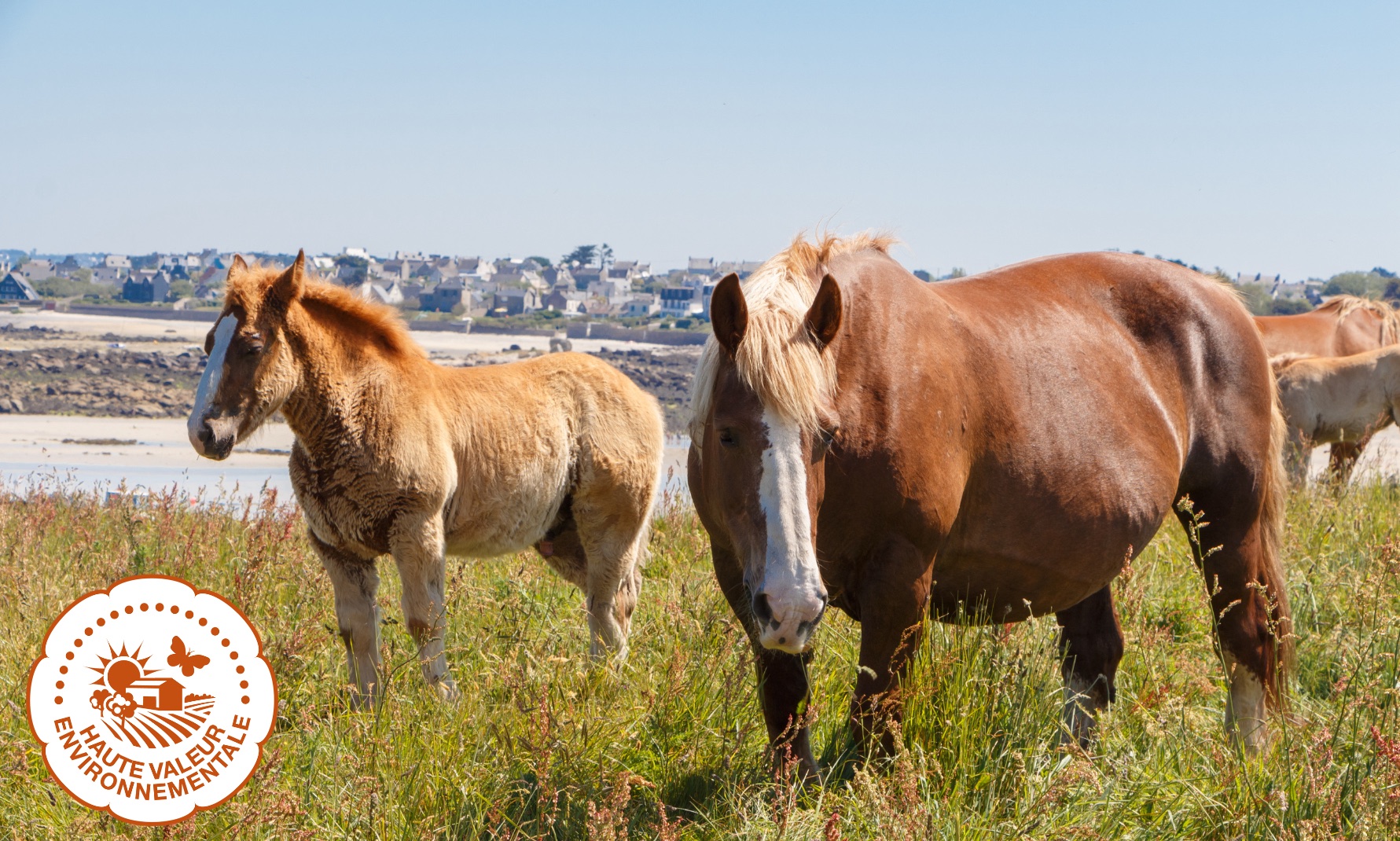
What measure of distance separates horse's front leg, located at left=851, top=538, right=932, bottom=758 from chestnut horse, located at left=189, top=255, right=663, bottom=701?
1707 millimetres

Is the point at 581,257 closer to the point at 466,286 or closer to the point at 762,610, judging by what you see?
the point at 466,286

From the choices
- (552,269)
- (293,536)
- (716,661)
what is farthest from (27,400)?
(552,269)

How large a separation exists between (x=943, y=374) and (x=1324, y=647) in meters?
3.00

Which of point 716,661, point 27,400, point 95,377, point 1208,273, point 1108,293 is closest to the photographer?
point 716,661

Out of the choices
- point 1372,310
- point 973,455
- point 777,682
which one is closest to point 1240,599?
point 973,455

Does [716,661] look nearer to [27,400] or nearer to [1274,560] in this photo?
[1274,560]

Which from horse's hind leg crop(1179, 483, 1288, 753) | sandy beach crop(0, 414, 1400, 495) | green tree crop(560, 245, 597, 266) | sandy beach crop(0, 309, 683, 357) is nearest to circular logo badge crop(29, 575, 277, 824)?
horse's hind leg crop(1179, 483, 1288, 753)

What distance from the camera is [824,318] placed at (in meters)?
2.79

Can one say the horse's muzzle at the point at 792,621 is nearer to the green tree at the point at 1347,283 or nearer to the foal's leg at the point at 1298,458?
the foal's leg at the point at 1298,458

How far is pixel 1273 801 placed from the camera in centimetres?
295

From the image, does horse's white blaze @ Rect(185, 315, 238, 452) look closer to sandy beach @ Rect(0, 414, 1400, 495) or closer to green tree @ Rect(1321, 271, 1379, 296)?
sandy beach @ Rect(0, 414, 1400, 495)

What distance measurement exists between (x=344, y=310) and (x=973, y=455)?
3.15 m

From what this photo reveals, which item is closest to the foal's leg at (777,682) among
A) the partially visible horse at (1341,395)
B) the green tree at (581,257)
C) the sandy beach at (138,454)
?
the partially visible horse at (1341,395)

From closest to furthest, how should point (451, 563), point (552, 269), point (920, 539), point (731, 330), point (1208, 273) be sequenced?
1. point (731, 330)
2. point (920, 539)
3. point (1208, 273)
4. point (451, 563)
5. point (552, 269)
